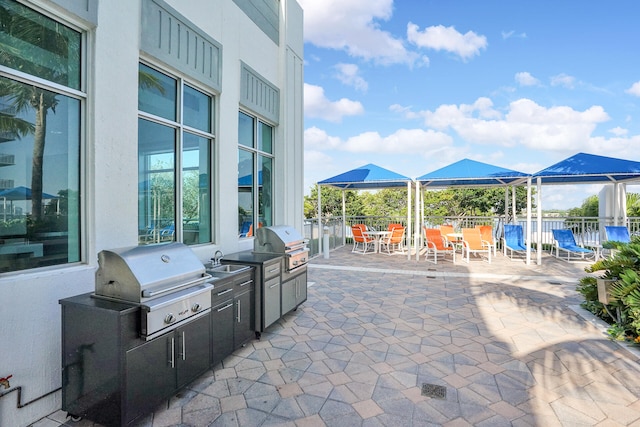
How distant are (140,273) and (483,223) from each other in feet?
36.8

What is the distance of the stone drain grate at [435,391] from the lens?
94.3 inches

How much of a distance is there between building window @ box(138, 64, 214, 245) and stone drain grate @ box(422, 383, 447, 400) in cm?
302

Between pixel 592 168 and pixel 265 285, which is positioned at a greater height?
pixel 592 168

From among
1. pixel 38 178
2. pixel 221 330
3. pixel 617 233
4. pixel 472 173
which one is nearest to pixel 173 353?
pixel 221 330

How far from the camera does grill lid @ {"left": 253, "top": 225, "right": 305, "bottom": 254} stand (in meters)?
3.99

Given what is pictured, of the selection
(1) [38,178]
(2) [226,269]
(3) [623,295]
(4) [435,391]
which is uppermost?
(1) [38,178]

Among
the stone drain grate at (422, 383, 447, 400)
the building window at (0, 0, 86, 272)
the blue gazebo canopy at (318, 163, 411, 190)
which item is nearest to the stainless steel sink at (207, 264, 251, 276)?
the building window at (0, 0, 86, 272)

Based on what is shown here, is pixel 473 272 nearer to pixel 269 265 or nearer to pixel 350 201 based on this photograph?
pixel 269 265

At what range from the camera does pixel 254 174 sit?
539 centimetres

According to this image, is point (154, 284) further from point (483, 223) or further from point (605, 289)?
point (483, 223)

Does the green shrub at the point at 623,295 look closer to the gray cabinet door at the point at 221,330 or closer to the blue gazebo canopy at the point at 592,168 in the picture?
the gray cabinet door at the point at 221,330

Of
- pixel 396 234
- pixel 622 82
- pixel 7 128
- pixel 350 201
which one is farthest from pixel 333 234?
pixel 350 201

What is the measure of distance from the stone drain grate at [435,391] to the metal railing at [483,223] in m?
6.03

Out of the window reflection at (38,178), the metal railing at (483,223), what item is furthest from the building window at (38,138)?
the metal railing at (483,223)
